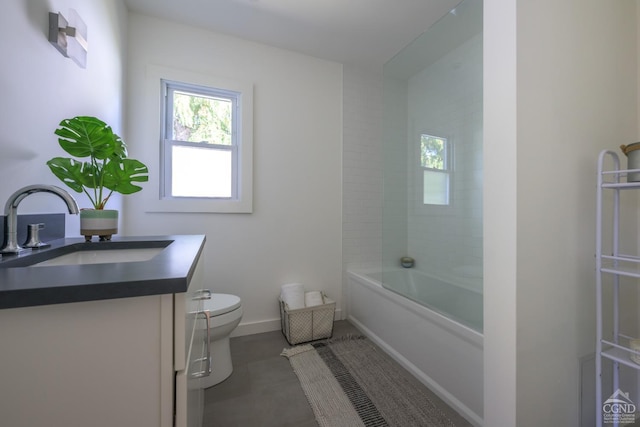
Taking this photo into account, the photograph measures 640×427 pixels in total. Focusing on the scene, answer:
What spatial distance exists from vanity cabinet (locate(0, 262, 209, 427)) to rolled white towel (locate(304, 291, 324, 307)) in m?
1.76

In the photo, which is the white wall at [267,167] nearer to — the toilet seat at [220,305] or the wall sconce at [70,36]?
the toilet seat at [220,305]

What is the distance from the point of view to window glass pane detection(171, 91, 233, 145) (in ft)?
7.31

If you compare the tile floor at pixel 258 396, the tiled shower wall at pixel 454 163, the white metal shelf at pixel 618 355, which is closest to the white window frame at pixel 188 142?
the tile floor at pixel 258 396

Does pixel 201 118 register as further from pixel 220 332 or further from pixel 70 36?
pixel 220 332

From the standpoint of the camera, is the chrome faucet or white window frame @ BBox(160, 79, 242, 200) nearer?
the chrome faucet

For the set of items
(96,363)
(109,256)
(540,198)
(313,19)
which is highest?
(313,19)

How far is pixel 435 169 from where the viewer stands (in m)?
2.36

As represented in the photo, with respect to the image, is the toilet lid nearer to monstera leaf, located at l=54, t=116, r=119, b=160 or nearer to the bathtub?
monstera leaf, located at l=54, t=116, r=119, b=160

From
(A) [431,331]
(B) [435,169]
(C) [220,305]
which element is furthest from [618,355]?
(C) [220,305]

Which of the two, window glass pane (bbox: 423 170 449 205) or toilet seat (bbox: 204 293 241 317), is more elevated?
window glass pane (bbox: 423 170 449 205)

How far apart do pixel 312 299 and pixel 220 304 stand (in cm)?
87

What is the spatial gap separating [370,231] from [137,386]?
7.89ft

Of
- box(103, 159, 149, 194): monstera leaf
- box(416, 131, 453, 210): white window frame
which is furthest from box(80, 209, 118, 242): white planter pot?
box(416, 131, 453, 210): white window frame

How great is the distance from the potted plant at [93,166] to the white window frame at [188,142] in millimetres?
965
